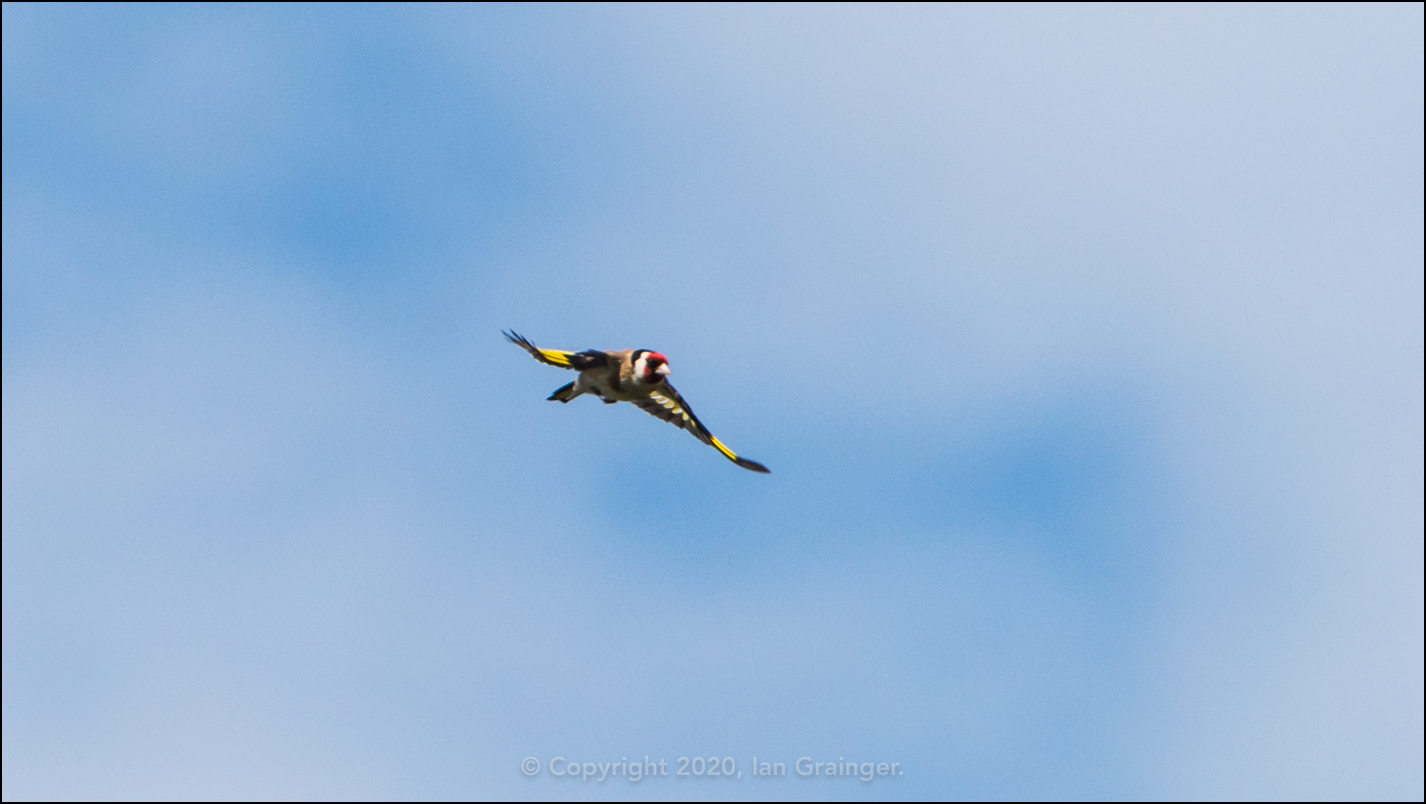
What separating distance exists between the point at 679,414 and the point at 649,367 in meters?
4.58

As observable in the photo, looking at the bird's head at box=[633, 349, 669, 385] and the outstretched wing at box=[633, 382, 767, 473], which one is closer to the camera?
the bird's head at box=[633, 349, 669, 385]

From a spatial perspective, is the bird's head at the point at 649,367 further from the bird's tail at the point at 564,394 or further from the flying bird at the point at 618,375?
the bird's tail at the point at 564,394

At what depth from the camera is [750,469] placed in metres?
41.3

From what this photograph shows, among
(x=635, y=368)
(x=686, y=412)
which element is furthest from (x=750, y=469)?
(x=635, y=368)

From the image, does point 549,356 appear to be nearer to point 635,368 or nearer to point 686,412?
point 635,368

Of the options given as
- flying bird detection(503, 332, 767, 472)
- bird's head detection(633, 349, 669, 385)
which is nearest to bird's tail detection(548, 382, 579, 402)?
flying bird detection(503, 332, 767, 472)

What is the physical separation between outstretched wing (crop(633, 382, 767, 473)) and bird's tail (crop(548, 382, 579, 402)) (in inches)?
89.3

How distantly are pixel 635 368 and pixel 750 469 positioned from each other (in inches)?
253

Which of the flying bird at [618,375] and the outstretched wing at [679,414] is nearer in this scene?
the flying bird at [618,375]

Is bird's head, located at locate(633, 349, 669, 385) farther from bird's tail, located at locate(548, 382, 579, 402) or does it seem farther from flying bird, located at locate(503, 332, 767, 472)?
bird's tail, located at locate(548, 382, 579, 402)

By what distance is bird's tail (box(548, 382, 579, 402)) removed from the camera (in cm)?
3931

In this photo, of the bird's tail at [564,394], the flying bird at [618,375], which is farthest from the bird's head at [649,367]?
the bird's tail at [564,394]

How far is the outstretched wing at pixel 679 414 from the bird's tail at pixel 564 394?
2268mm

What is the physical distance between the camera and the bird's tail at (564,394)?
1548 inches
